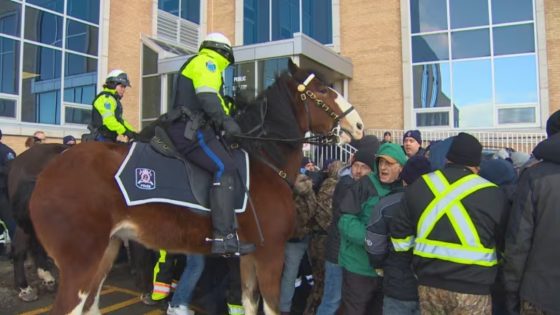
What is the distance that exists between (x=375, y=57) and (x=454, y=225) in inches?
661

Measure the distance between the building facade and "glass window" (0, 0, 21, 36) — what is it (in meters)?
0.04

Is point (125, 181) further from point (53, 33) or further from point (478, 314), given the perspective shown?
point (53, 33)

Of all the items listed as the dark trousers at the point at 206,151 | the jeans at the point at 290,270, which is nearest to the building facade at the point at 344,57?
the jeans at the point at 290,270

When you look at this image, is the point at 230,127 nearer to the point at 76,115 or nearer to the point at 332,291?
the point at 332,291

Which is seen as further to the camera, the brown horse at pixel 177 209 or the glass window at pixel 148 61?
the glass window at pixel 148 61

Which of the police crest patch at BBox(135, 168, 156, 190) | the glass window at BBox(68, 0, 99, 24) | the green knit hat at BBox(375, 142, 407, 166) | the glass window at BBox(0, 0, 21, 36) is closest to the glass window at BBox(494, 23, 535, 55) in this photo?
the green knit hat at BBox(375, 142, 407, 166)

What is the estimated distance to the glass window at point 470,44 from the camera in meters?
17.1

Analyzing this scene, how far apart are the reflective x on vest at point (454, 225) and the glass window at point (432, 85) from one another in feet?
51.6

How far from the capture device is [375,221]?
324cm

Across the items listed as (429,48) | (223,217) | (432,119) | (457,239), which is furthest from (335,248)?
(429,48)

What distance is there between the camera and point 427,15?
18.0 metres

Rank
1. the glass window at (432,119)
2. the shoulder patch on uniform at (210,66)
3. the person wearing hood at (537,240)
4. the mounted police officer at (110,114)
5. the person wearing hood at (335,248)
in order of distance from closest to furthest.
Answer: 1. the person wearing hood at (537,240)
2. the shoulder patch on uniform at (210,66)
3. the person wearing hood at (335,248)
4. the mounted police officer at (110,114)
5. the glass window at (432,119)

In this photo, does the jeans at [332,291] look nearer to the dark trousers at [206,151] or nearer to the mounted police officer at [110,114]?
the dark trousers at [206,151]

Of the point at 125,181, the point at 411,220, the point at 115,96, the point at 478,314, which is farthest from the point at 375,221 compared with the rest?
the point at 115,96
